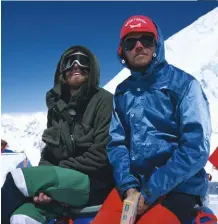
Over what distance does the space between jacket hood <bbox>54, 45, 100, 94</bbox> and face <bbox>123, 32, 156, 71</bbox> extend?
1.29 feet

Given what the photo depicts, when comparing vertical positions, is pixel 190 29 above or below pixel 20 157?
above

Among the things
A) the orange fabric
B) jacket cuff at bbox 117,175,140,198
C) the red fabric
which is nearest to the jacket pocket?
jacket cuff at bbox 117,175,140,198

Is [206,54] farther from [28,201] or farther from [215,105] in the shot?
[28,201]

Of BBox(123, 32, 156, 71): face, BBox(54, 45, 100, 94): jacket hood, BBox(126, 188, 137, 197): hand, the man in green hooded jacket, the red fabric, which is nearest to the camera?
BBox(126, 188, 137, 197): hand

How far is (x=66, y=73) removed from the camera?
3053mm

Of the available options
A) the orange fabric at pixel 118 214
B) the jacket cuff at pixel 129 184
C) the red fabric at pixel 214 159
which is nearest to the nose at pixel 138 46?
the jacket cuff at pixel 129 184

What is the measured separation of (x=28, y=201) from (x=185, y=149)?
1.07 m

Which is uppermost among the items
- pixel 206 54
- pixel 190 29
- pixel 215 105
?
pixel 190 29

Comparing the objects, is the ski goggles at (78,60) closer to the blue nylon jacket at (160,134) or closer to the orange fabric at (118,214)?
the blue nylon jacket at (160,134)

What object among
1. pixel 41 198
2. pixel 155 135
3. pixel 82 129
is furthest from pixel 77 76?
pixel 41 198

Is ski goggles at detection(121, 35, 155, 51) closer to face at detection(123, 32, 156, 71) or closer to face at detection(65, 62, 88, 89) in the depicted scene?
face at detection(123, 32, 156, 71)

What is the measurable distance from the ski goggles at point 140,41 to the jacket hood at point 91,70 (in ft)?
1.21

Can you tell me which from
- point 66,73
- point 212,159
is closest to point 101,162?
point 66,73

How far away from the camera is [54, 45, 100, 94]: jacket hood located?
2.90 m
